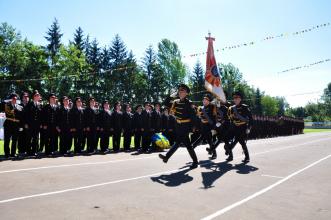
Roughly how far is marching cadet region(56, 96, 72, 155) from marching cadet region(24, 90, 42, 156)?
76 centimetres

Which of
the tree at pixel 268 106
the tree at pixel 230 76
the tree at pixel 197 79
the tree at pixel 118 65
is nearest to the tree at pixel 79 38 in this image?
the tree at pixel 118 65

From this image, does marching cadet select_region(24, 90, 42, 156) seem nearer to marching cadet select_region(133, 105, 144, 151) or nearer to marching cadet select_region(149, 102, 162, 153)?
marching cadet select_region(133, 105, 144, 151)

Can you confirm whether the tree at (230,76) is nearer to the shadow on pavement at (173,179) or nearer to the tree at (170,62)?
the tree at (170,62)

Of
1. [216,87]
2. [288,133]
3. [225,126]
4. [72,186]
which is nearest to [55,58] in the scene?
[288,133]

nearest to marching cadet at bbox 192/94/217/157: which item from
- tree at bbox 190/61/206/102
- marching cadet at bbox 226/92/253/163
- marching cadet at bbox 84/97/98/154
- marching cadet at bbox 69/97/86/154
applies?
marching cadet at bbox 226/92/253/163

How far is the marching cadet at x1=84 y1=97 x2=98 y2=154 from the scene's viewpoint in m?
13.4

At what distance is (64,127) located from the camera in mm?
12672

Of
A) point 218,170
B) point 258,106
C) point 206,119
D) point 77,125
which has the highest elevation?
point 258,106

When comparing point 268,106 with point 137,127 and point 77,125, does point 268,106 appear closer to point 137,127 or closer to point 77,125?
point 137,127

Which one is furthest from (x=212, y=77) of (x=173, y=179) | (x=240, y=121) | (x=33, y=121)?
(x=173, y=179)

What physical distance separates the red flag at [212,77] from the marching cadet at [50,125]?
870cm

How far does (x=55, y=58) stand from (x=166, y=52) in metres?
22.9

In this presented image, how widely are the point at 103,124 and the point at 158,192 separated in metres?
8.36

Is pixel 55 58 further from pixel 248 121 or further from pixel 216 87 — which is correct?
pixel 248 121
